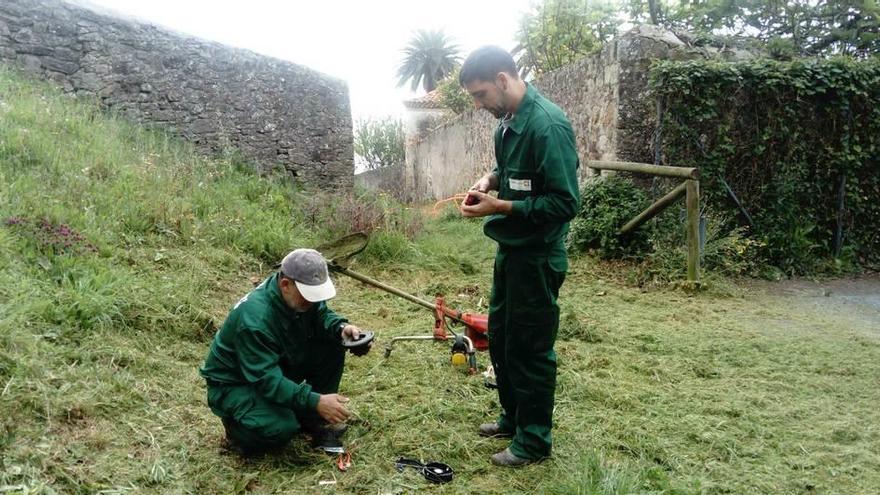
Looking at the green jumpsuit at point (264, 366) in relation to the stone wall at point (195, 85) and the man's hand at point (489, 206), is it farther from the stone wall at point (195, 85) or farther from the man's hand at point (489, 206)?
the stone wall at point (195, 85)

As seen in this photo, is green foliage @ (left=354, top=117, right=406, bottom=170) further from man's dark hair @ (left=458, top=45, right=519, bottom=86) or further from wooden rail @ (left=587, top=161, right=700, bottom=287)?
man's dark hair @ (left=458, top=45, right=519, bottom=86)

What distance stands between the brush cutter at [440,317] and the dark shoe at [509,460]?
3.67ft

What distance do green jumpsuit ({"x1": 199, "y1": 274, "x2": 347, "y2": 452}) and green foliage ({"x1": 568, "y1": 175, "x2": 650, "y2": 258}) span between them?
4643 mm

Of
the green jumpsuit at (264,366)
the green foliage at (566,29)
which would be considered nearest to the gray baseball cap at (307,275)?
the green jumpsuit at (264,366)

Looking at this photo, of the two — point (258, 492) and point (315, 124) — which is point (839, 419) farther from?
point (315, 124)

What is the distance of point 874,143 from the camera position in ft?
23.5

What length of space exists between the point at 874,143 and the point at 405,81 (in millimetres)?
39143

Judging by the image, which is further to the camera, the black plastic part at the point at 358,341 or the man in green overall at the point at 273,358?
the black plastic part at the point at 358,341

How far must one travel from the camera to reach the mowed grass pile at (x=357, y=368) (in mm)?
2580

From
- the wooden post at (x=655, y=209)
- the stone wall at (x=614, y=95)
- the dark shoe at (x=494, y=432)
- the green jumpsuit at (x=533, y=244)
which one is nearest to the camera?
the green jumpsuit at (x=533, y=244)

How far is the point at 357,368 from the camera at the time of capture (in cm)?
399

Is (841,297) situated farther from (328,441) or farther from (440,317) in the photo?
(328,441)

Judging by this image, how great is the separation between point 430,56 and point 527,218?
42154 millimetres

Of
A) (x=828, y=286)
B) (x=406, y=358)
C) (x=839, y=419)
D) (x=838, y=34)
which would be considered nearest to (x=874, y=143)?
(x=828, y=286)
